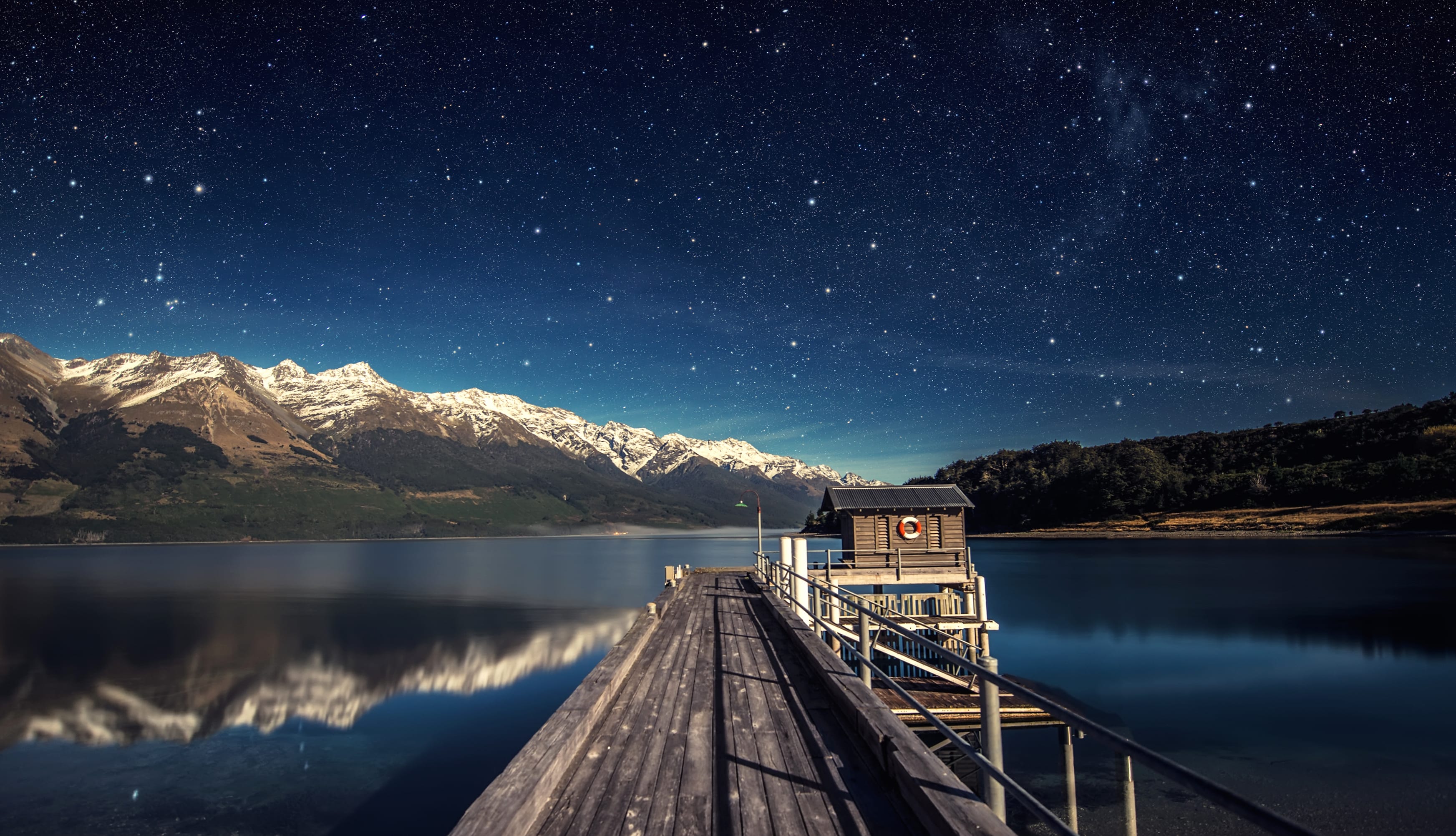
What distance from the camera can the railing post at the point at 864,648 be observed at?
30.5 feet

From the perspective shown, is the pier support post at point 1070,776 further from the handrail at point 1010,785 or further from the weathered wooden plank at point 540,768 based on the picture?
the weathered wooden plank at point 540,768

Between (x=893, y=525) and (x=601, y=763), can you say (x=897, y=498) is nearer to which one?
(x=893, y=525)

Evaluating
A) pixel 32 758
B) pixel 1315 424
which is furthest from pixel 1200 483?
pixel 32 758

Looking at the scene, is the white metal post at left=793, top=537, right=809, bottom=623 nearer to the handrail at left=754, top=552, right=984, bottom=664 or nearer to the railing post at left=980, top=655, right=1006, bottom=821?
the handrail at left=754, top=552, right=984, bottom=664

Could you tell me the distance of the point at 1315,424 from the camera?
127 metres

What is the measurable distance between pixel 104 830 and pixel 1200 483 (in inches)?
5480

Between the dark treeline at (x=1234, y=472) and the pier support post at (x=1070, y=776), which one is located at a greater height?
the dark treeline at (x=1234, y=472)

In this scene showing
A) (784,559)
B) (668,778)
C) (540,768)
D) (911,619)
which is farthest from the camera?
(784,559)

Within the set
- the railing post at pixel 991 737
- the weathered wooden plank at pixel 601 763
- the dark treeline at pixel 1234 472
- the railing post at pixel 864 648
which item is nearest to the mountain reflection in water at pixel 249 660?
the weathered wooden plank at pixel 601 763

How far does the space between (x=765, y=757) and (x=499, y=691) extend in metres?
25.1

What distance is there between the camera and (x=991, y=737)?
5.54 metres

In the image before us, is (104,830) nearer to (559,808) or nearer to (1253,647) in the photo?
(559,808)

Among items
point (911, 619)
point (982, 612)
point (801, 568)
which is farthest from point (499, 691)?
point (982, 612)

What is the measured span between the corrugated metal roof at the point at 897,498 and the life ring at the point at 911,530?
2.56 feet
